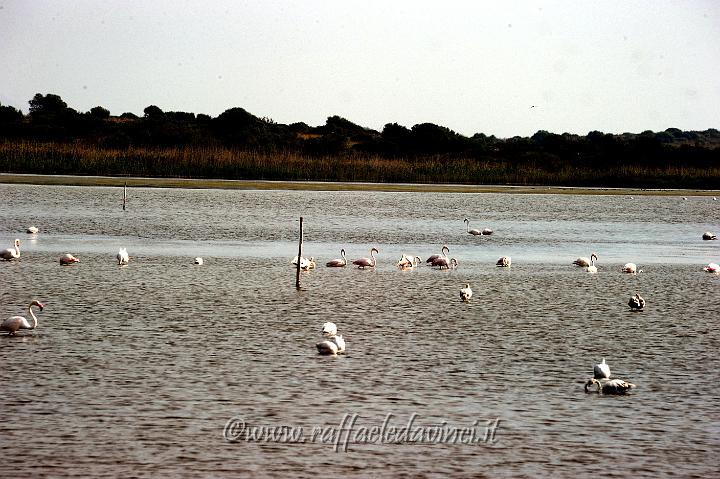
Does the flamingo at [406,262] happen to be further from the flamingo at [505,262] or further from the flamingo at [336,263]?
the flamingo at [505,262]

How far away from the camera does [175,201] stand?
6488cm

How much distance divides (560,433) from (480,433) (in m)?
0.89

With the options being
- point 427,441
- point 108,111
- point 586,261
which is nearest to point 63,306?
point 427,441

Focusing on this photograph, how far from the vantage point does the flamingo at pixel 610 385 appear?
14.4 m

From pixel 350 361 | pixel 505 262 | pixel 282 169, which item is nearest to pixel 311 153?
pixel 282 169

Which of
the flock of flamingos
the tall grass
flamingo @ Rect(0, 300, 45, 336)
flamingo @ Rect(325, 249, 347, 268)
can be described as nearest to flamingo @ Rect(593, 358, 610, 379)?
the flock of flamingos

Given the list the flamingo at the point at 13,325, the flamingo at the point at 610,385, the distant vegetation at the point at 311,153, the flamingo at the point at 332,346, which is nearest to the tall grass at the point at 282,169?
the distant vegetation at the point at 311,153

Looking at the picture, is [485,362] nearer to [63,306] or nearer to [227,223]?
[63,306]

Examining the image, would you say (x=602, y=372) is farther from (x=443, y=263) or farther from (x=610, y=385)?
(x=443, y=263)

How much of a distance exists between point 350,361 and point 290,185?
64830 mm

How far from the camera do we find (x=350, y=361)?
16.3m

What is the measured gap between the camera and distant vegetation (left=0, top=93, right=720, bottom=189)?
87000 mm

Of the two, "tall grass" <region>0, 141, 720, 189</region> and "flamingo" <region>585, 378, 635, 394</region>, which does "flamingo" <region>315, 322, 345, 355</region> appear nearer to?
"flamingo" <region>585, 378, 635, 394</region>

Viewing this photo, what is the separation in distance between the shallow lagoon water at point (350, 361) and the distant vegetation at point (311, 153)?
50197 mm
